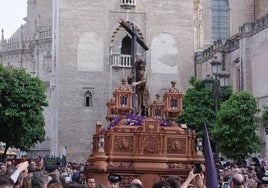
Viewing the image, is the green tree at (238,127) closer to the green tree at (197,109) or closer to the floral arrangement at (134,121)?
the green tree at (197,109)

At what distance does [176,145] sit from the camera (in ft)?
50.1

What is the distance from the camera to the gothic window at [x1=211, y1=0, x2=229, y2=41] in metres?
50.0

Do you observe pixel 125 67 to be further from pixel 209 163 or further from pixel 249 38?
pixel 209 163

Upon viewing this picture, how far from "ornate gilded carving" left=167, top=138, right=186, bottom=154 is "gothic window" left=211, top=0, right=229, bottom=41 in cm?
3540

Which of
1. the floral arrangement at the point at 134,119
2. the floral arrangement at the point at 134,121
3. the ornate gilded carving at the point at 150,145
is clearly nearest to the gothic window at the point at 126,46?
the floral arrangement at the point at 134,121

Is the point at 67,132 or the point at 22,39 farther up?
the point at 22,39

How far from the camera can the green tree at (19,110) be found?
35625 mm

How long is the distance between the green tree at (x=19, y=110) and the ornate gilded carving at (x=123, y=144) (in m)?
21.0

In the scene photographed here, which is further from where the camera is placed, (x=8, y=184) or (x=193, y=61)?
(x=193, y=61)

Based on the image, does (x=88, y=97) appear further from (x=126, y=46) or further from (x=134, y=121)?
(x=134, y=121)

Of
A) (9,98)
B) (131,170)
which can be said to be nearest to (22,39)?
(9,98)

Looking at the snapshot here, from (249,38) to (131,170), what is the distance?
2426 cm

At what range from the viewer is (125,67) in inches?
1688

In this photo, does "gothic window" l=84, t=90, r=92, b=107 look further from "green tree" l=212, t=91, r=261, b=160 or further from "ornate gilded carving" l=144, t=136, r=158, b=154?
"ornate gilded carving" l=144, t=136, r=158, b=154
